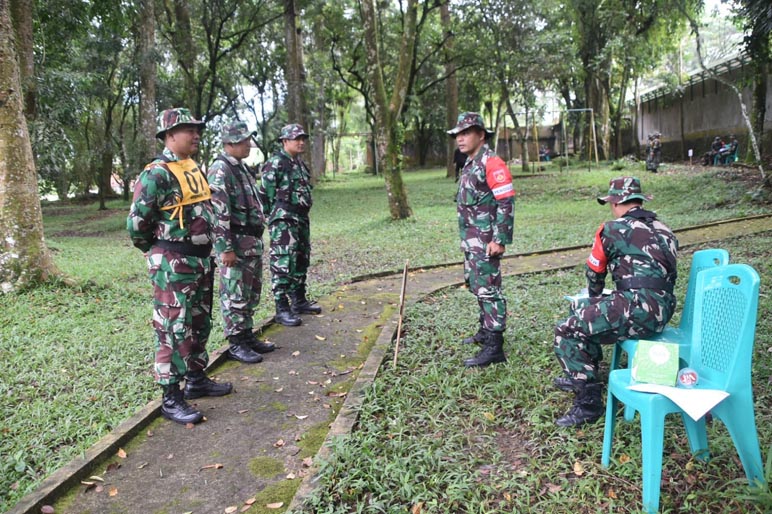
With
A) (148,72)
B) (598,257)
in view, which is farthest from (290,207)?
(148,72)

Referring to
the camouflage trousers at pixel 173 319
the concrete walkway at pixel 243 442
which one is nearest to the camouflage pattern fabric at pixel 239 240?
the concrete walkway at pixel 243 442

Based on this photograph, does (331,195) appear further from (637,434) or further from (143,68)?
(637,434)

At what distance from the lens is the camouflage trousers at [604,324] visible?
3141 mm

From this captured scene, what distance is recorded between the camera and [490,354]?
4.51 metres

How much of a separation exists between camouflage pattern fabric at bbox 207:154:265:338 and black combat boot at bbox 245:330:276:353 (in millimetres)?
131

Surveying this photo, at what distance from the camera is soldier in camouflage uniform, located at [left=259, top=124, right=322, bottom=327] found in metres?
5.80

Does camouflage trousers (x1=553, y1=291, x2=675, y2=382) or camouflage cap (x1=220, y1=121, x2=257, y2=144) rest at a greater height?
camouflage cap (x1=220, y1=121, x2=257, y2=144)

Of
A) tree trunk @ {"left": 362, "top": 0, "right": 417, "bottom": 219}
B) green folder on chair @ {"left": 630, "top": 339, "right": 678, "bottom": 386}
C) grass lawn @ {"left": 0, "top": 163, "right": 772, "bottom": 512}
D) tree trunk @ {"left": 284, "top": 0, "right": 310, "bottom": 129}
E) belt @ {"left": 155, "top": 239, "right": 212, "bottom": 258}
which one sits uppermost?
tree trunk @ {"left": 284, "top": 0, "right": 310, "bottom": 129}

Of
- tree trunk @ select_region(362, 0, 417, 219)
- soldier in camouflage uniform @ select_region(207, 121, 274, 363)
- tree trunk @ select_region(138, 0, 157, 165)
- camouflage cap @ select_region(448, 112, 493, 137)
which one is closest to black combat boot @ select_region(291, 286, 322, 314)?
soldier in camouflage uniform @ select_region(207, 121, 274, 363)

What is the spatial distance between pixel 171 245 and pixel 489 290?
95.9 inches

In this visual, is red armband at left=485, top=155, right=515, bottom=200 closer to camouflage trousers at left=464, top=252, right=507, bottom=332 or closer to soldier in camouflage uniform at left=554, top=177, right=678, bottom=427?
camouflage trousers at left=464, top=252, right=507, bottom=332

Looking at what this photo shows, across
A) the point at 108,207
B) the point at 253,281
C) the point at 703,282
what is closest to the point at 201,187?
the point at 253,281

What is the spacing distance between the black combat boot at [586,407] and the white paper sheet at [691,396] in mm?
741

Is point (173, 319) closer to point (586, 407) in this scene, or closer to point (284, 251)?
point (284, 251)
